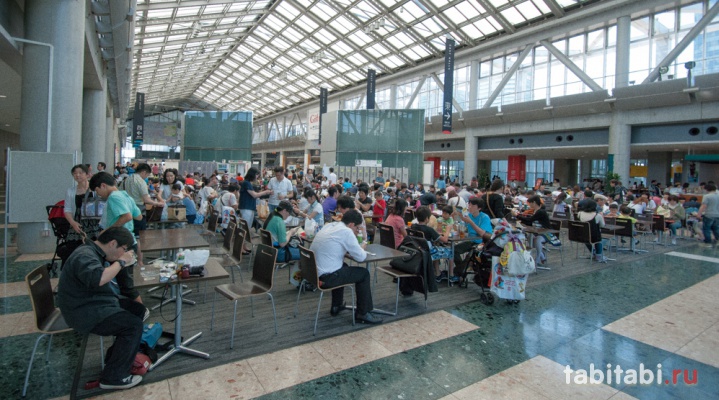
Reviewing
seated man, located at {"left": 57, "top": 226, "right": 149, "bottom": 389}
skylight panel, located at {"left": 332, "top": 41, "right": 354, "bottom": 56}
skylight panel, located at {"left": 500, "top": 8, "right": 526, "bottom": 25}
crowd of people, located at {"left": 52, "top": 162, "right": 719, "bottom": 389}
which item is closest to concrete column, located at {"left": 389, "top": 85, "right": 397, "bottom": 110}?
skylight panel, located at {"left": 332, "top": 41, "right": 354, "bottom": 56}

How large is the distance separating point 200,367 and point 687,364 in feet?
14.5

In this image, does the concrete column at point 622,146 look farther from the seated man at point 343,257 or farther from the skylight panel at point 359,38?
the seated man at point 343,257

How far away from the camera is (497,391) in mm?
2965

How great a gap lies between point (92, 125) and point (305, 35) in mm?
17159

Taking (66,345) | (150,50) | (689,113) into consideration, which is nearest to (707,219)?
(689,113)

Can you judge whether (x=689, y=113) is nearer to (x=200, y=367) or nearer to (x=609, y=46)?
(x=609, y=46)

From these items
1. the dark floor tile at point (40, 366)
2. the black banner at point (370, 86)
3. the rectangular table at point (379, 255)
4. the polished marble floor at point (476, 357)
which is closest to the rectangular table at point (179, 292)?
the polished marble floor at point (476, 357)

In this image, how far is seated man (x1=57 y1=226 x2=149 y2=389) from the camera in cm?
263

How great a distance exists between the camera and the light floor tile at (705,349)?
3.59 metres

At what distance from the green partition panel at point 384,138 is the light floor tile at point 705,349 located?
16.3 m

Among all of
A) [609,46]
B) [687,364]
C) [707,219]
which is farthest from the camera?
[609,46]

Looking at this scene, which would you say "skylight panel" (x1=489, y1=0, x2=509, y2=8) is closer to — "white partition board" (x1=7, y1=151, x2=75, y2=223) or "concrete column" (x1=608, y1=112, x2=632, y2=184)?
"concrete column" (x1=608, y1=112, x2=632, y2=184)

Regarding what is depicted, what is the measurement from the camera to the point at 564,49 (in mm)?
19250

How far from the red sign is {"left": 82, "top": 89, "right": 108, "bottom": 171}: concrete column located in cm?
2111
